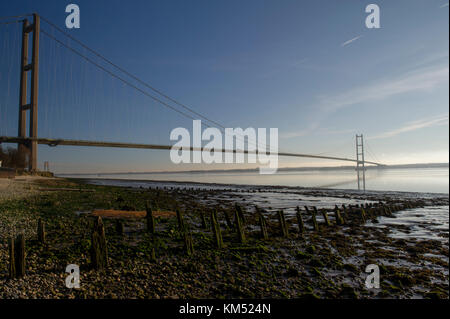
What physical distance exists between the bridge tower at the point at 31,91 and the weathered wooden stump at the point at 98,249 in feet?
125

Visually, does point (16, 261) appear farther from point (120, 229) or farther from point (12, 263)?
point (120, 229)

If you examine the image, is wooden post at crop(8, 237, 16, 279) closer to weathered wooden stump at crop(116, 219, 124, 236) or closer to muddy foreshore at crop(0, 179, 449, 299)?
muddy foreshore at crop(0, 179, 449, 299)

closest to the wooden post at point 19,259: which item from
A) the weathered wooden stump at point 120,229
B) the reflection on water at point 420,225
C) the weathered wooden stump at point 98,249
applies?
the weathered wooden stump at point 98,249

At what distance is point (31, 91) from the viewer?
127ft

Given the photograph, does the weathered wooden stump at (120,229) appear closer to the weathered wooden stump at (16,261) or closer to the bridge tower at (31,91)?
the weathered wooden stump at (16,261)

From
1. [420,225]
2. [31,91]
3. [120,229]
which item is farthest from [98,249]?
[31,91]

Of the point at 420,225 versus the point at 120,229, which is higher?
the point at 120,229

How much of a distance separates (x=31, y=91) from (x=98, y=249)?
44433 millimetres

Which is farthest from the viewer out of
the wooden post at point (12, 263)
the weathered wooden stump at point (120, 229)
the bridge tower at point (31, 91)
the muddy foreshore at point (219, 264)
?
the bridge tower at point (31, 91)

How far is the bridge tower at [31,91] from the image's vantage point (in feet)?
121

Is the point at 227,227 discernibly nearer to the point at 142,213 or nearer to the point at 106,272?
the point at 142,213

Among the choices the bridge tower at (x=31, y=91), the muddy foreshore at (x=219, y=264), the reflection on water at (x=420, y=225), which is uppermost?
the bridge tower at (x=31, y=91)

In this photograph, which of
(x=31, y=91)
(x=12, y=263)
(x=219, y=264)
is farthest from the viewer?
(x=31, y=91)
